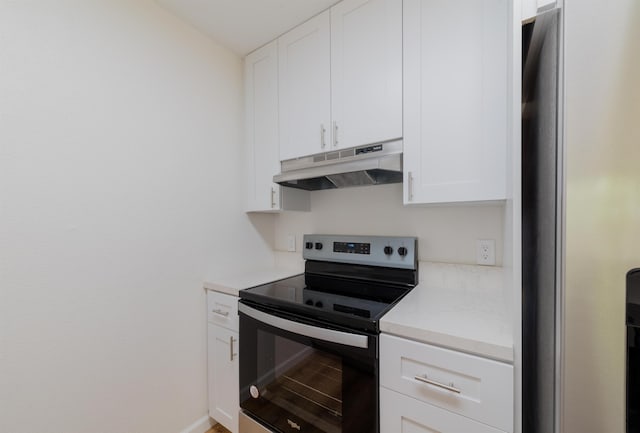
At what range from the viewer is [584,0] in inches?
20.4

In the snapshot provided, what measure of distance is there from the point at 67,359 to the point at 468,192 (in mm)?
1759

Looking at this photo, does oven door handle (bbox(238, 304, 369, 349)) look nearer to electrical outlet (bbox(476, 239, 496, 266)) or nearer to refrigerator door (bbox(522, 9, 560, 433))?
refrigerator door (bbox(522, 9, 560, 433))

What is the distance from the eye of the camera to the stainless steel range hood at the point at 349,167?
1186 mm

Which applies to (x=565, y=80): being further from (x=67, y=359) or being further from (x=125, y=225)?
(x=67, y=359)

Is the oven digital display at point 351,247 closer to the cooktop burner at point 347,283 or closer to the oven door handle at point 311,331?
the cooktop burner at point 347,283

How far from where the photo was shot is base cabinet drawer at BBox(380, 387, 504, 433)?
775mm

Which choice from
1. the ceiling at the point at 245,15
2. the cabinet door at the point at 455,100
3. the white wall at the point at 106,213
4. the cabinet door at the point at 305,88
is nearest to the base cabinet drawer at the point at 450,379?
the cabinet door at the point at 455,100

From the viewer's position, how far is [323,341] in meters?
1.01

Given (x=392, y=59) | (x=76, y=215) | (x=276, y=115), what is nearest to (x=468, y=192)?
(x=392, y=59)

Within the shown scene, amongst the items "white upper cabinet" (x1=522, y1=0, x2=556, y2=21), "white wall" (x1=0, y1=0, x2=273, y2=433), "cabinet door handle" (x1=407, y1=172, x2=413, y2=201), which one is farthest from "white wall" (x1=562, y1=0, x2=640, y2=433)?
"white wall" (x1=0, y1=0, x2=273, y2=433)

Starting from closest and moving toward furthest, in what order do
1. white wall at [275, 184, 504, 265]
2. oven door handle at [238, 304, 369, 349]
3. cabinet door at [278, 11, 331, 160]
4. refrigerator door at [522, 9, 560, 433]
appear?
1. refrigerator door at [522, 9, 560, 433]
2. oven door handle at [238, 304, 369, 349]
3. white wall at [275, 184, 504, 265]
4. cabinet door at [278, 11, 331, 160]

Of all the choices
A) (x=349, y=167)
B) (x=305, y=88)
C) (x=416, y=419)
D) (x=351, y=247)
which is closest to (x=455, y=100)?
(x=349, y=167)

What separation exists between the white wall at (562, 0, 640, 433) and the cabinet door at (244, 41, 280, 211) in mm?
1367

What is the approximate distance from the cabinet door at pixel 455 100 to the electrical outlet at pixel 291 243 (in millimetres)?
1018
